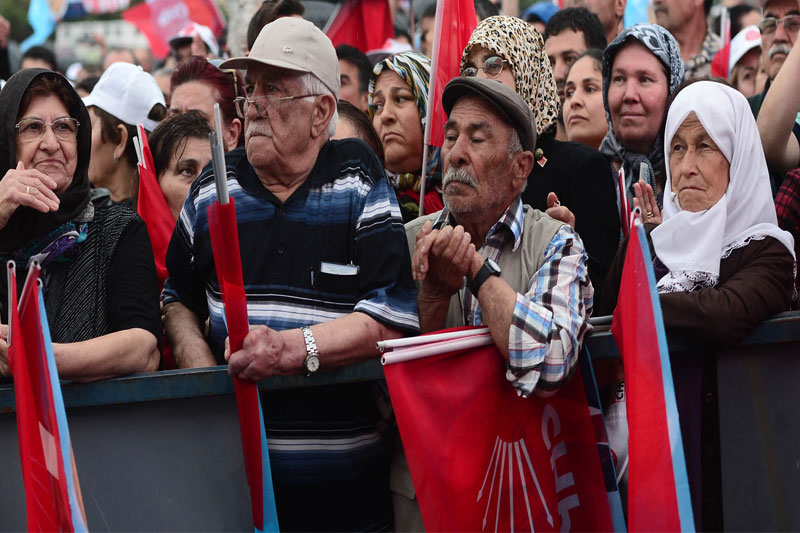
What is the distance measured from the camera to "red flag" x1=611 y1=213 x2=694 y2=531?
3084 millimetres

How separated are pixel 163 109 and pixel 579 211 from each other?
9.24 feet

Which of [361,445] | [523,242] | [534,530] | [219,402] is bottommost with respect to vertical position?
[534,530]

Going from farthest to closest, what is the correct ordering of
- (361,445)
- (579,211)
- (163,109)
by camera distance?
(163,109)
(579,211)
(361,445)

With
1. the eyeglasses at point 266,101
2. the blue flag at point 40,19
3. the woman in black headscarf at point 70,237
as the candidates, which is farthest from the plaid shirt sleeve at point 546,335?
the blue flag at point 40,19

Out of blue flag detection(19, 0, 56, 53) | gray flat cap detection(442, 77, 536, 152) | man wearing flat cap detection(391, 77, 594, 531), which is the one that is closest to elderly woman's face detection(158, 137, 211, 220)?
man wearing flat cap detection(391, 77, 594, 531)

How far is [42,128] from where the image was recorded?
394 cm

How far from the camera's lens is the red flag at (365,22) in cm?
859

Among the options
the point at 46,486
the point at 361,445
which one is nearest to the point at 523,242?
the point at 361,445

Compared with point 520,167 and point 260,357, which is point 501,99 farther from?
point 260,357

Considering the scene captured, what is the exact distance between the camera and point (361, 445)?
→ 11.8ft

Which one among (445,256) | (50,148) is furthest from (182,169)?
(445,256)

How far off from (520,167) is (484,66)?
41.2 inches

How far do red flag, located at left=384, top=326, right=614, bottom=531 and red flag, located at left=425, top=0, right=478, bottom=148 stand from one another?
4.80ft

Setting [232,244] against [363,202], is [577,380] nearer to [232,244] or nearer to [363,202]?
[363,202]
